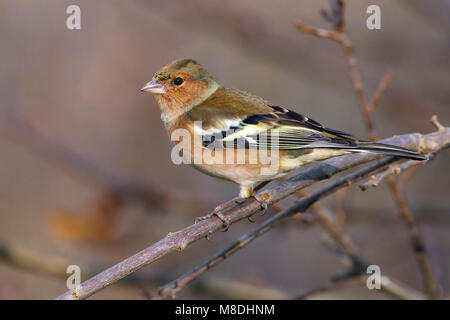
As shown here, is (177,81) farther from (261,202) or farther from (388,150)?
(388,150)

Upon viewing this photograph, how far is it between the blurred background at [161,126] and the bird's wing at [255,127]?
155 centimetres

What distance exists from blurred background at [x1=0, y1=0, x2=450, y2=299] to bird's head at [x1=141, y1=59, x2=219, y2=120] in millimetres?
1244

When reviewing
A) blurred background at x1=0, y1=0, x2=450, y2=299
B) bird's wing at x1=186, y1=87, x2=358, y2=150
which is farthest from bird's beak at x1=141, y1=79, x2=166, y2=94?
blurred background at x1=0, y1=0, x2=450, y2=299

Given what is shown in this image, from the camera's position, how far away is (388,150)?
3.25 m

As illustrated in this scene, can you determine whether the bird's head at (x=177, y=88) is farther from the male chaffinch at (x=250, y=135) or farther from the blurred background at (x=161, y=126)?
the blurred background at (x=161, y=126)

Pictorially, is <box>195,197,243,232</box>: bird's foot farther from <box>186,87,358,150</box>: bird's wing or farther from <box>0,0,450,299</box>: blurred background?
<box>0,0,450,299</box>: blurred background

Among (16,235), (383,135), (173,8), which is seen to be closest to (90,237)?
(16,235)

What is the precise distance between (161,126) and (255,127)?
384cm

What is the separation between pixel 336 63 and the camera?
6191 mm

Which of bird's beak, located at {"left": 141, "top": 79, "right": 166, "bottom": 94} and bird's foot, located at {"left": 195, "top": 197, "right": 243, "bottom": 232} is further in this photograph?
bird's beak, located at {"left": 141, "top": 79, "right": 166, "bottom": 94}

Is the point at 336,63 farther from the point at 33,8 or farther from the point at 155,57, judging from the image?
the point at 33,8

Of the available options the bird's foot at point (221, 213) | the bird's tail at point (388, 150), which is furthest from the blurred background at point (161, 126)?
the bird's tail at point (388, 150)

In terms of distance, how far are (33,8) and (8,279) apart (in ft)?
11.3

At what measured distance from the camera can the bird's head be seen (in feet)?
14.5
